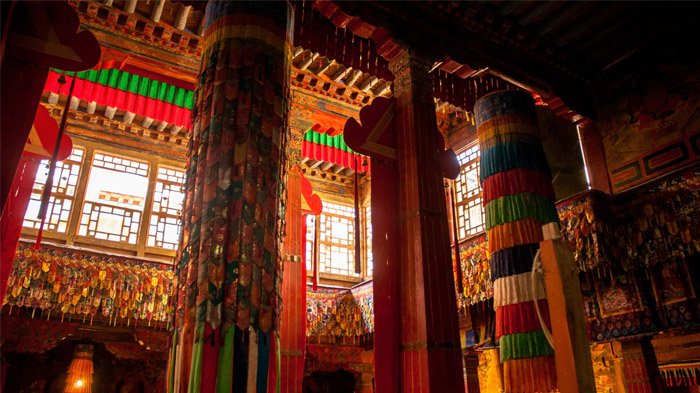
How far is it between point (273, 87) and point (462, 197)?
6059 mm

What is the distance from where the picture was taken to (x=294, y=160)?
6.46 metres

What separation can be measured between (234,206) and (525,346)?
2.39 m

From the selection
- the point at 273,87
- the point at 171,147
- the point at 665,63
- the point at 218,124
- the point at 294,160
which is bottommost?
the point at 218,124

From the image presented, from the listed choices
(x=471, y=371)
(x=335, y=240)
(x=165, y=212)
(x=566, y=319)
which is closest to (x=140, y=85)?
(x=165, y=212)

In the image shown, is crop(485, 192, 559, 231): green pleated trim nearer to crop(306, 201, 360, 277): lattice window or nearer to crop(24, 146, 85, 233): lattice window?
crop(306, 201, 360, 277): lattice window

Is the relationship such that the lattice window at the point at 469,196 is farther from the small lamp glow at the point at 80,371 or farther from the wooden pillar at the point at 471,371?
the small lamp glow at the point at 80,371

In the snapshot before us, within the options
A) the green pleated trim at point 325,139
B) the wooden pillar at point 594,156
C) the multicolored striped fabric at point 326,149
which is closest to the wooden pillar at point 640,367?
Result: the wooden pillar at point 594,156

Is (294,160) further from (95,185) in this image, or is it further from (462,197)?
(95,185)

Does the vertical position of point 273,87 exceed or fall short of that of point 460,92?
it falls short

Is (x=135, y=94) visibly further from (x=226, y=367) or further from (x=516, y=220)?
(x=226, y=367)

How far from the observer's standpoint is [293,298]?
579 cm

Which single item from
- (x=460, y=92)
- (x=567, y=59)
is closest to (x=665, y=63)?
(x=567, y=59)

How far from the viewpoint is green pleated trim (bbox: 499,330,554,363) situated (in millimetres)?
3541

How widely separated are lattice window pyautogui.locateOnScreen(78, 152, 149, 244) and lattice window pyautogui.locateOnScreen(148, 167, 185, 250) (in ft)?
0.77
